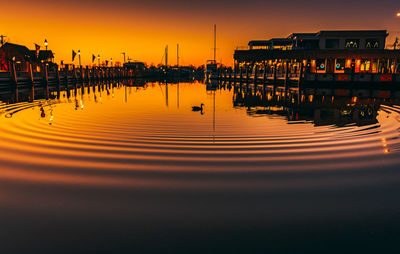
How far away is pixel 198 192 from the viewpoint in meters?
5.37

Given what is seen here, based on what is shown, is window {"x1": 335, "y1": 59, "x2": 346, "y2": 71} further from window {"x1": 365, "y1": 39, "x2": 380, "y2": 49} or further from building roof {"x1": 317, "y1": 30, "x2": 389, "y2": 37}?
window {"x1": 365, "y1": 39, "x2": 380, "y2": 49}

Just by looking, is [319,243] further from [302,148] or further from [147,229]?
[302,148]

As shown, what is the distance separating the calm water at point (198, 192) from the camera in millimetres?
3871

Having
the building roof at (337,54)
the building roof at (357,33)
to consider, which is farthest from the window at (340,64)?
the building roof at (357,33)

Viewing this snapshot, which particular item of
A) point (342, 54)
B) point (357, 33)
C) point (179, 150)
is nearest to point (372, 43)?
point (357, 33)

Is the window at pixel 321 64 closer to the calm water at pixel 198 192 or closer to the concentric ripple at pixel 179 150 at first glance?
the concentric ripple at pixel 179 150

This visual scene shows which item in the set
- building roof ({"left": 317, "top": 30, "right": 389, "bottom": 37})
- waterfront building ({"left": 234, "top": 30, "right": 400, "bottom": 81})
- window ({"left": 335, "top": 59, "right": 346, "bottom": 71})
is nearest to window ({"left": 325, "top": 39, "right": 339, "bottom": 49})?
waterfront building ({"left": 234, "top": 30, "right": 400, "bottom": 81})

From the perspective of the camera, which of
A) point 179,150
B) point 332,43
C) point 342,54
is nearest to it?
point 179,150

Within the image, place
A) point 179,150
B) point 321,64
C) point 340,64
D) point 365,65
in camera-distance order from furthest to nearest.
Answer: point 321,64
point 340,64
point 365,65
point 179,150

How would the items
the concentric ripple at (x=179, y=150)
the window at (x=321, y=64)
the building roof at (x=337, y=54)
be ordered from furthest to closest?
the window at (x=321, y=64) < the building roof at (x=337, y=54) < the concentric ripple at (x=179, y=150)

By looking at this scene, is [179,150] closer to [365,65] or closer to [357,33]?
[365,65]

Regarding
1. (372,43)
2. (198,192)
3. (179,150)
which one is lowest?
(198,192)

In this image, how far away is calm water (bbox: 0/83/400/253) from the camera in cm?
387

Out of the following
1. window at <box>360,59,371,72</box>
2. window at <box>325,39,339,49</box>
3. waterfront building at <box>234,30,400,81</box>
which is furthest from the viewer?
window at <box>325,39,339,49</box>
